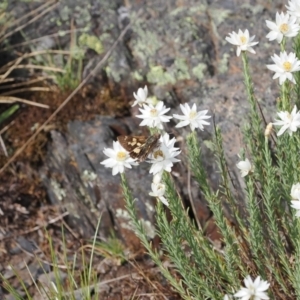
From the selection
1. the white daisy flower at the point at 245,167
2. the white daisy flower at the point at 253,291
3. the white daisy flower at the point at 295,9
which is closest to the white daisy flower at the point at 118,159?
the white daisy flower at the point at 245,167

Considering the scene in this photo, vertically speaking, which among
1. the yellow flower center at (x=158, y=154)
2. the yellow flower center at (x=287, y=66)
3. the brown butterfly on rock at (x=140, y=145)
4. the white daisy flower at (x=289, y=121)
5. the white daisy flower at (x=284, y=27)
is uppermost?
the white daisy flower at (x=284, y=27)

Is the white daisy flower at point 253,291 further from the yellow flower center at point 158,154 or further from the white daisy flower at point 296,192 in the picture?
the yellow flower center at point 158,154

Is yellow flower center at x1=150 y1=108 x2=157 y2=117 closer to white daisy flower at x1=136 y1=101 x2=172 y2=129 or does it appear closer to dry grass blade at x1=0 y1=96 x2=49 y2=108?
white daisy flower at x1=136 y1=101 x2=172 y2=129

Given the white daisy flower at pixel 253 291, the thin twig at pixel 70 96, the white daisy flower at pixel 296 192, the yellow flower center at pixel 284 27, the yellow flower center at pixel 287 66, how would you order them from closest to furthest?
the white daisy flower at pixel 253 291, the white daisy flower at pixel 296 192, the yellow flower center at pixel 287 66, the yellow flower center at pixel 284 27, the thin twig at pixel 70 96

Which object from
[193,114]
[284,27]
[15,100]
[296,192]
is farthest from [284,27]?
[15,100]

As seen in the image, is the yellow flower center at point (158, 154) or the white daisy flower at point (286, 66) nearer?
the yellow flower center at point (158, 154)

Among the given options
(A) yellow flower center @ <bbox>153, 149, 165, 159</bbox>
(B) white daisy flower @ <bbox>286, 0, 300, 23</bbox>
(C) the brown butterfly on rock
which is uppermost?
(B) white daisy flower @ <bbox>286, 0, 300, 23</bbox>

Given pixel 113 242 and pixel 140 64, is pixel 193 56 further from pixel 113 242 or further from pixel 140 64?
pixel 113 242

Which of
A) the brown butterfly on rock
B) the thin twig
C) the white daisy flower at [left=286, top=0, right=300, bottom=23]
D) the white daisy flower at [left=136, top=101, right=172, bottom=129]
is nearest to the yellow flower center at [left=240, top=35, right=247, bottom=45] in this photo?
the white daisy flower at [left=286, top=0, right=300, bottom=23]

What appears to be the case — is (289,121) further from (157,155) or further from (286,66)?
(157,155)
